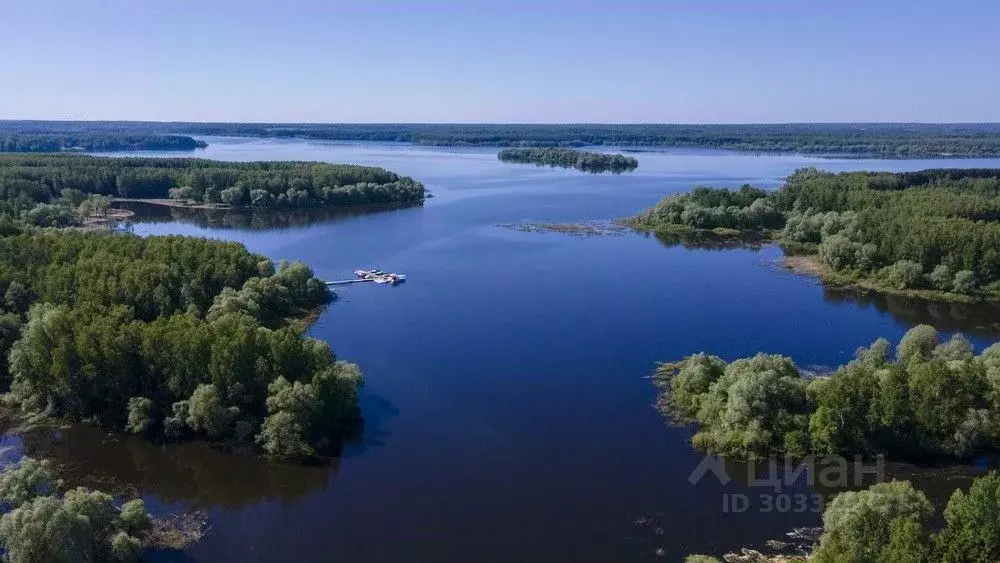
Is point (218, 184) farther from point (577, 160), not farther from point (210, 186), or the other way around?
point (577, 160)

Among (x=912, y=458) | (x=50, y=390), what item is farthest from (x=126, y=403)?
(x=912, y=458)

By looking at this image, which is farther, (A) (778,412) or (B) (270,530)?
(A) (778,412)

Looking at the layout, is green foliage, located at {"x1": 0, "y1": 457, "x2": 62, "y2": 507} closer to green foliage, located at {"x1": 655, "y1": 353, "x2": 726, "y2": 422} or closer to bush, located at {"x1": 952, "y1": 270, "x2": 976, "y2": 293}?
green foliage, located at {"x1": 655, "y1": 353, "x2": 726, "y2": 422}

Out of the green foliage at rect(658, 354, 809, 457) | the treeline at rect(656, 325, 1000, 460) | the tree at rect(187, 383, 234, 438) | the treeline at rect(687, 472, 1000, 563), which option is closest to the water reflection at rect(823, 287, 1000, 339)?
the treeline at rect(656, 325, 1000, 460)

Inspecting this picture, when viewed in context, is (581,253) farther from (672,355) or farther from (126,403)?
(126,403)

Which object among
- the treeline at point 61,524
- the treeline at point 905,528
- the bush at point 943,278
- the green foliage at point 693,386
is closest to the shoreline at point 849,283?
the bush at point 943,278
